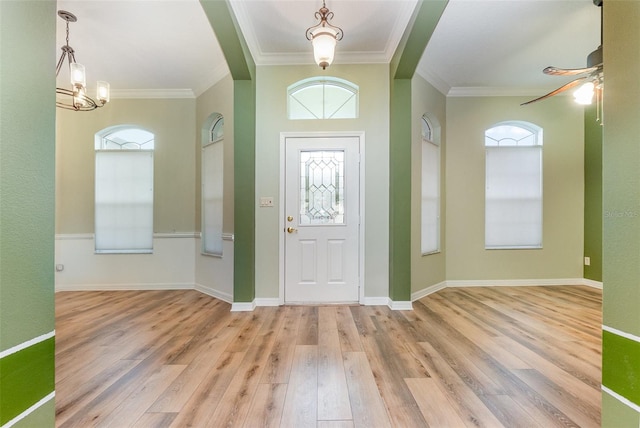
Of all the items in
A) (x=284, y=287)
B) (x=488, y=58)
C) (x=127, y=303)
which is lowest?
(x=127, y=303)

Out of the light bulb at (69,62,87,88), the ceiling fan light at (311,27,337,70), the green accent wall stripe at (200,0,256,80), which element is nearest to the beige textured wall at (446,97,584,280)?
the ceiling fan light at (311,27,337,70)

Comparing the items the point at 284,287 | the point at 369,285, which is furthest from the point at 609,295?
the point at 284,287

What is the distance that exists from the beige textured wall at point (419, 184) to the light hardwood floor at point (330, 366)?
1.97 ft

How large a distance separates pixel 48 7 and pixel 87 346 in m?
2.61

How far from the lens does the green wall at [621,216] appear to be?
888 millimetres

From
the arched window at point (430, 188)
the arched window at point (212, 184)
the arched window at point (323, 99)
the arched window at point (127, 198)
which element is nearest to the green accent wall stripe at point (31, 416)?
the arched window at point (212, 184)

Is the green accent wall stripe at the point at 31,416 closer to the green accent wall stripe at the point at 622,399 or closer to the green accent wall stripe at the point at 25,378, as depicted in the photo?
the green accent wall stripe at the point at 25,378

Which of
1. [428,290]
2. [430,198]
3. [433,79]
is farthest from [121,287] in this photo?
[433,79]

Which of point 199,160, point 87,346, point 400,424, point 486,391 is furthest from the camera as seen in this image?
point 199,160

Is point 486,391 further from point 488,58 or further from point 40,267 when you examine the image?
point 488,58

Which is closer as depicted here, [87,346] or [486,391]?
[486,391]

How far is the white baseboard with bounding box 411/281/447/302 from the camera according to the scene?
3.73 meters

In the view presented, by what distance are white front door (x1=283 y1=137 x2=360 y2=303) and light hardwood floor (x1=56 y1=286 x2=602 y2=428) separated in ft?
1.07

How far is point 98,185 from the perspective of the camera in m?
4.39
